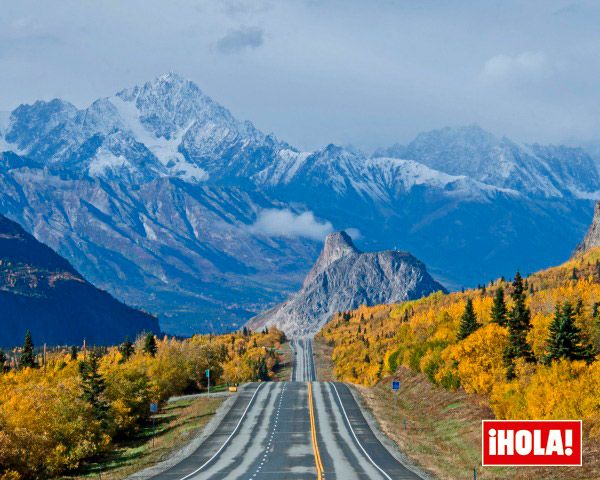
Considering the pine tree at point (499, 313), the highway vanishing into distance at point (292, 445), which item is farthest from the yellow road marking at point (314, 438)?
the pine tree at point (499, 313)

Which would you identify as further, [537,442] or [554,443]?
[554,443]

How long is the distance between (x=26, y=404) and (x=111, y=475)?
18.1 m

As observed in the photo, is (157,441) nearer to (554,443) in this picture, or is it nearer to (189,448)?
(189,448)

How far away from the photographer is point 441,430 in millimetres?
102312

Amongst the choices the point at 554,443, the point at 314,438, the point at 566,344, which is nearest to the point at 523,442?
the point at 554,443

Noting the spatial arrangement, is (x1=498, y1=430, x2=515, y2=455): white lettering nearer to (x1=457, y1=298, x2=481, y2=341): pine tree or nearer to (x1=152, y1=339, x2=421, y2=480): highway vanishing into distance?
(x1=152, y1=339, x2=421, y2=480): highway vanishing into distance

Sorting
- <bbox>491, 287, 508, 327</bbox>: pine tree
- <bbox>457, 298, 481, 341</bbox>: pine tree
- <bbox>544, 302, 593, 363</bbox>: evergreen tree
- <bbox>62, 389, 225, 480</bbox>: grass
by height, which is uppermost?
<bbox>491, 287, 508, 327</bbox>: pine tree

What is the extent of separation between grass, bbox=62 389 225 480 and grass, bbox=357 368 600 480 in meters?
24.1

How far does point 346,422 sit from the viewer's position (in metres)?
107

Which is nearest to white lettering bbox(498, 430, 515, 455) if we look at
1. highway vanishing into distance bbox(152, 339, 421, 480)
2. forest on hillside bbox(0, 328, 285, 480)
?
highway vanishing into distance bbox(152, 339, 421, 480)

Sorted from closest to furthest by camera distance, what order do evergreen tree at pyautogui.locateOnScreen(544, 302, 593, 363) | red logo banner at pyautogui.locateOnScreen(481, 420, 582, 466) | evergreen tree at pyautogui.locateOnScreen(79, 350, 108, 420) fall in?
red logo banner at pyautogui.locateOnScreen(481, 420, 582, 466)
evergreen tree at pyautogui.locateOnScreen(544, 302, 593, 363)
evergreen tree at pyautogui.locateOnScreen(79, 350, 108, 420)

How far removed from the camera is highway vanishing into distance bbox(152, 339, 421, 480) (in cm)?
7275

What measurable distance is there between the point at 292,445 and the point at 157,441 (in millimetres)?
21746

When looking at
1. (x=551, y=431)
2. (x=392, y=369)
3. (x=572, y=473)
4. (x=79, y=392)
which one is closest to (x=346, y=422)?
(x=79, y=392)
